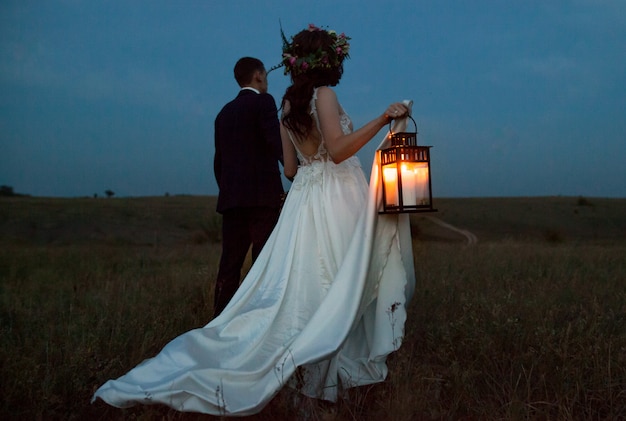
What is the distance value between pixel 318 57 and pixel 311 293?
4.93 feet

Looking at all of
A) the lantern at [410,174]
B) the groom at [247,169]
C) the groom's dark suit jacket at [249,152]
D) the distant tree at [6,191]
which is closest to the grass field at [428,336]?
the groom at [247,169]

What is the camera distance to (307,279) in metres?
4.03

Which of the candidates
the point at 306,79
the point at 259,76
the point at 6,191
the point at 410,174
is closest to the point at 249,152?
the point at 259,76

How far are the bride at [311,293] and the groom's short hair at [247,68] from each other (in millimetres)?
1638

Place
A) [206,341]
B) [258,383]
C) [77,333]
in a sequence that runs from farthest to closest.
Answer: [77,333] < [206,341] < [258,383]

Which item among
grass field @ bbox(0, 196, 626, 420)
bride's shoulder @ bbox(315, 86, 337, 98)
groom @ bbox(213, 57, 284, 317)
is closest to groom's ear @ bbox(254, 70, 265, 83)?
groom @ bbox(213, 57, 284, 317)

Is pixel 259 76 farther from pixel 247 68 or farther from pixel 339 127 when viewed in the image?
pixel 339 127

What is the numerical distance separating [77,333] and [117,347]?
2.46 ft

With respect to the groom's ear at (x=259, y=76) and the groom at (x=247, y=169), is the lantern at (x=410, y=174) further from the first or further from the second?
the groom's ear at (x=259, y=76)

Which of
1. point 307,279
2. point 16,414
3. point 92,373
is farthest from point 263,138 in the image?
point 16,414

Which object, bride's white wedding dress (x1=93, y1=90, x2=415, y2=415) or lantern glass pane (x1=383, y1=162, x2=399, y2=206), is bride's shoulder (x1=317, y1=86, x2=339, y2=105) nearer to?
bride's white wedding dress (x1=93, y1=90, x2=415, y2=415)

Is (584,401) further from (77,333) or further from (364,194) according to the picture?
(77,333)

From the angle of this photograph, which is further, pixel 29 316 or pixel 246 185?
pixel 29 316

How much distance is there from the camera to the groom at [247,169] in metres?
5.78
